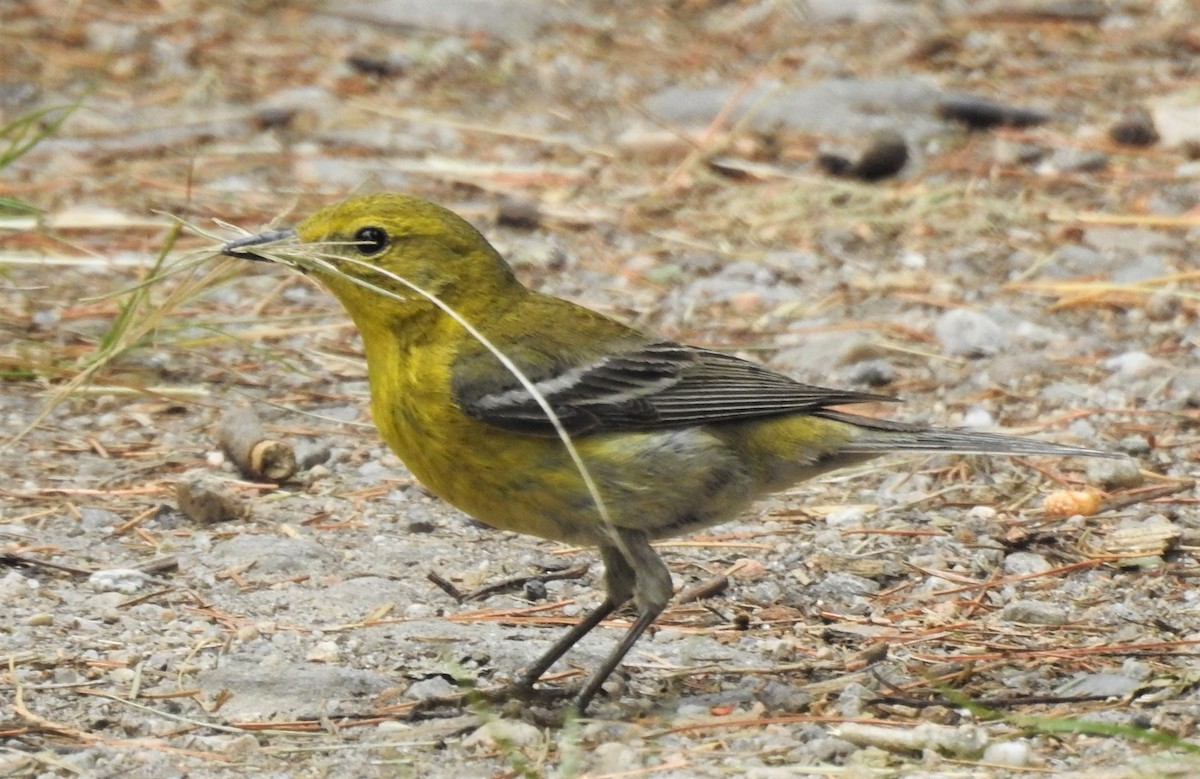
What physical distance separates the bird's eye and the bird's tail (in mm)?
1361

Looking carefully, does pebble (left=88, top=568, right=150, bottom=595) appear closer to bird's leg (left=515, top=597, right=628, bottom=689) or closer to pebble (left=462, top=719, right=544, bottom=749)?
bird's leg (left=515, top=597, right=628, bottom=689)

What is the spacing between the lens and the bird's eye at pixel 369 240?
504 centimetres

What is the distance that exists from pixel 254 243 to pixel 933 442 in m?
2.01

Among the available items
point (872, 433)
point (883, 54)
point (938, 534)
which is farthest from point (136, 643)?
point (883, 54)

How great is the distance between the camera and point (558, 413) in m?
4.93

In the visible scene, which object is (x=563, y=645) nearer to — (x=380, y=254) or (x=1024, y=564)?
(x=380, y=254)

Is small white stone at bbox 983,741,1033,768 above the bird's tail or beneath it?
beneath

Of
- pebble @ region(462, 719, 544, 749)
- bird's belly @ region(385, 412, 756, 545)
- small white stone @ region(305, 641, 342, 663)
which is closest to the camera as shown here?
pebble @ region(462, 719, 544, 749)

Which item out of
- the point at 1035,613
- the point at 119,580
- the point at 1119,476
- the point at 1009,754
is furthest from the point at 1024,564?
the point at 119,580

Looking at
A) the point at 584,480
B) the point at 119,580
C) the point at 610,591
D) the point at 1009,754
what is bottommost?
the point at 119,580

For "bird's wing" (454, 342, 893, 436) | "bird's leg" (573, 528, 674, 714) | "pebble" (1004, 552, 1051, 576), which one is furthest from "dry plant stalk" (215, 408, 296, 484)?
"pebble" (1004, 552, 1051, 576)

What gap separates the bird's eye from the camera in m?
5.04

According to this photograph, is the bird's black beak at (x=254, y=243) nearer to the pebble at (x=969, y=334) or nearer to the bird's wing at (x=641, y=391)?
the bird's wing at (x=641, y=391)

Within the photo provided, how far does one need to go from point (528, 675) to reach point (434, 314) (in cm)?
104
